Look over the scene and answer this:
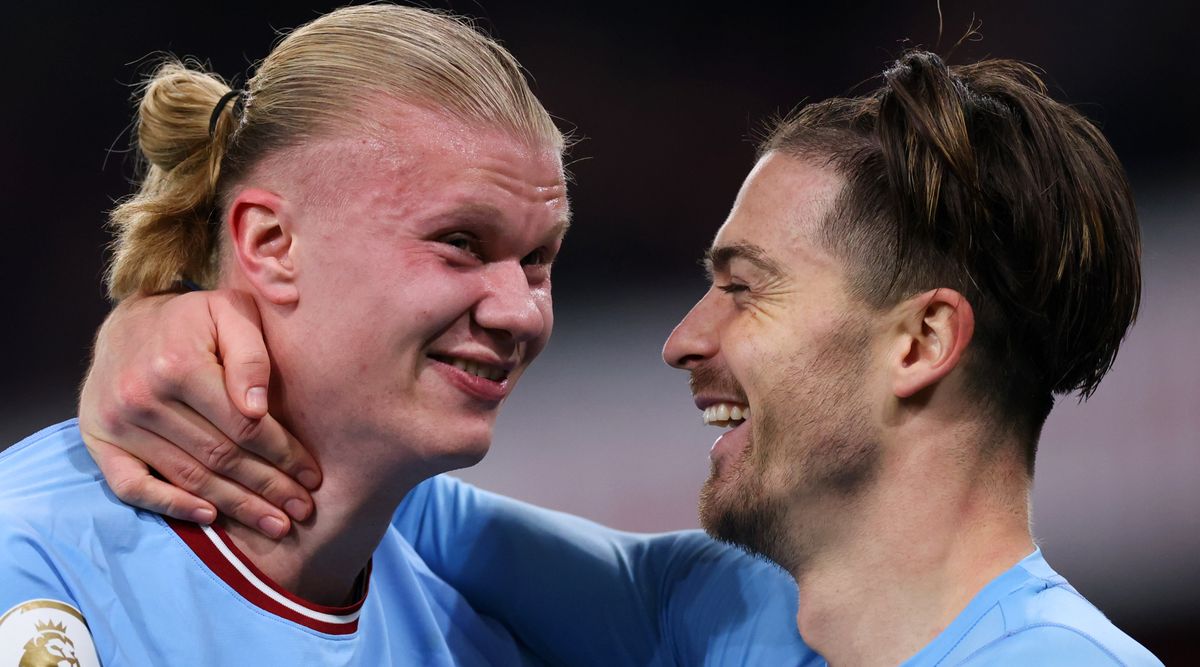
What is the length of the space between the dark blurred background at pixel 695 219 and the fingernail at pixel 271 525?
2.29m

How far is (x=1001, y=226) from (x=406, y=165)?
0.92m

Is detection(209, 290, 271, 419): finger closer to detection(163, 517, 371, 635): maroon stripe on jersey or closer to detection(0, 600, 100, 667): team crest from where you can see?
detection(163, 517, 371, 635): maroon stripe on jersey

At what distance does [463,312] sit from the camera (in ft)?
5.61

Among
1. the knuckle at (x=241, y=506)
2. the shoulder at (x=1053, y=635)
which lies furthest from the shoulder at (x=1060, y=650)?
the knuckle at (x=241, y=506)

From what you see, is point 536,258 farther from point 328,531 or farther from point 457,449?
point 328,531

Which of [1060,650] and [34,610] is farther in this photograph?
[1060,650]

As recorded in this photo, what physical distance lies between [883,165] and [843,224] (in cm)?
12

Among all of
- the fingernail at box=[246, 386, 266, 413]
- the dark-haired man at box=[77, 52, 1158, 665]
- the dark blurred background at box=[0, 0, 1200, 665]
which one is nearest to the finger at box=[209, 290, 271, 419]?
the fingernail at box=[246, 386, 266, 413]

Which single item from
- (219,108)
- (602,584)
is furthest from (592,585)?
(219,108)

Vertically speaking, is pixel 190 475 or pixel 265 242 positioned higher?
pixel 265 242

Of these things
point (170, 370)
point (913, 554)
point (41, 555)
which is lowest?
point (41, 555)

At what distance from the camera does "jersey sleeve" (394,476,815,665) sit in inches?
85.0

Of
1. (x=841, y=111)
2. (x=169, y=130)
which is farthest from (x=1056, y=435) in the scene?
(x=169, y=130)

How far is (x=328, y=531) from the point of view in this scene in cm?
179
